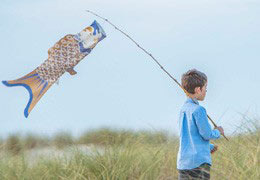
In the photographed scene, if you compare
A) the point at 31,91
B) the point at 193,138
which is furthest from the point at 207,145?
the point at 31,91

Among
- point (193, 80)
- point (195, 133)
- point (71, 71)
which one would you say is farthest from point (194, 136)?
point (71, 71)

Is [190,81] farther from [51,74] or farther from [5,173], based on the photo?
[5,173]

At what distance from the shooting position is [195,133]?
4.23 metres

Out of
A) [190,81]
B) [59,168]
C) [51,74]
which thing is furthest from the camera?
[59,168]

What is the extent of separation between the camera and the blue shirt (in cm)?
418

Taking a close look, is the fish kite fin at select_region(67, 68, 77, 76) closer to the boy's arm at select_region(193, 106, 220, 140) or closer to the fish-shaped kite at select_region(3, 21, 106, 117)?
the fish-shaped kite at select_region(3, 21, 106, 117)

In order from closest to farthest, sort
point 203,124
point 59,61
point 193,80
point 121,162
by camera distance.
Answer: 1. point 203,124
2. point 193,80
3. point 59,61
4. point 121,162

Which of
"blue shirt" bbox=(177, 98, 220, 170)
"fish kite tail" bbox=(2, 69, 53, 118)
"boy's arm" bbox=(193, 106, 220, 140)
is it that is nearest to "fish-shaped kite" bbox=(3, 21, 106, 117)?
"fish kite tail" bbox=(2, 69, 53, 118)

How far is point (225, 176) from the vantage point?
419 cm

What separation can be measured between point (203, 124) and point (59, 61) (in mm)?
1606

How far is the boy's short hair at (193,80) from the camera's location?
4355 millimetres

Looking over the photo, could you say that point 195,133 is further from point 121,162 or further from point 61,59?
point 61,59

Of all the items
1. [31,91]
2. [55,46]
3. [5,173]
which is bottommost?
[5,173]

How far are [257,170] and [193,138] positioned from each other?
0.55m
